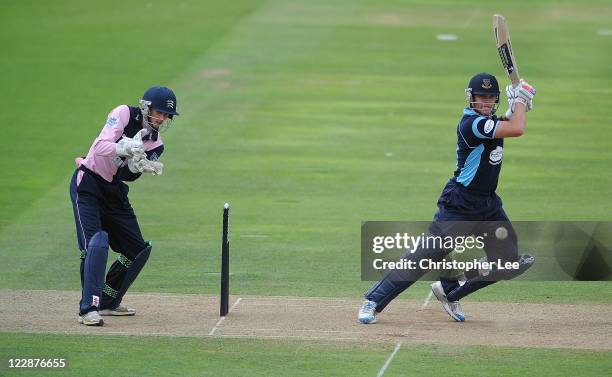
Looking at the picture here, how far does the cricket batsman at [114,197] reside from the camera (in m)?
10.3

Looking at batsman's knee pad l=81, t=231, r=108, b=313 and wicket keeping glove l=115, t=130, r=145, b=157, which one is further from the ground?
wicket keeping glove l=115, t=130, r=145, b=157

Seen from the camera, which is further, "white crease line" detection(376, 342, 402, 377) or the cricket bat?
the cricket bat

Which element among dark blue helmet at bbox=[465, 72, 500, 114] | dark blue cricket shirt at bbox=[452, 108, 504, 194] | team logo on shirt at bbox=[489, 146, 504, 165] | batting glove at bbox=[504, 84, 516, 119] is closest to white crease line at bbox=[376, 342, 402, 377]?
dark blue cricket shirt at bbox=[452, 108, 504, 194]

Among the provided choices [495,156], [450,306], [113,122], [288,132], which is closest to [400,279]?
[450,306]

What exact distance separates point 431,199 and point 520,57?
425 inches

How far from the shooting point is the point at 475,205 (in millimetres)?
10469

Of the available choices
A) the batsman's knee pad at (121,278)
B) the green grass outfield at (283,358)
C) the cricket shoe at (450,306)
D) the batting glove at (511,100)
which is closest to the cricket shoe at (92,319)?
the green grass outfield at (283,358)

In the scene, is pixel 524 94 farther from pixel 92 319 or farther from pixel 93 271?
pixel 92 319

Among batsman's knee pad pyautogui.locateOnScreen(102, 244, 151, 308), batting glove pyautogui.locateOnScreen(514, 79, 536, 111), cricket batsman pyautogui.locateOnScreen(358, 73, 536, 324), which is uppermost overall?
batting glove pyautogui.locateOnScreen(514, 79, 536, 111)

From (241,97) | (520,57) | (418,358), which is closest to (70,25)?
(241,97)

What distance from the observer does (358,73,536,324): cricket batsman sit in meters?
10.4

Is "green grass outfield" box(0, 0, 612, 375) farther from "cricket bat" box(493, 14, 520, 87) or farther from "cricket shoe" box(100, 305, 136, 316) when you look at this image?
"cricket bat" box(493, 14, 520, 87)

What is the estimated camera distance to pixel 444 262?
35.4ft

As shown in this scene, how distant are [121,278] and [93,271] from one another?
0.66 meters
